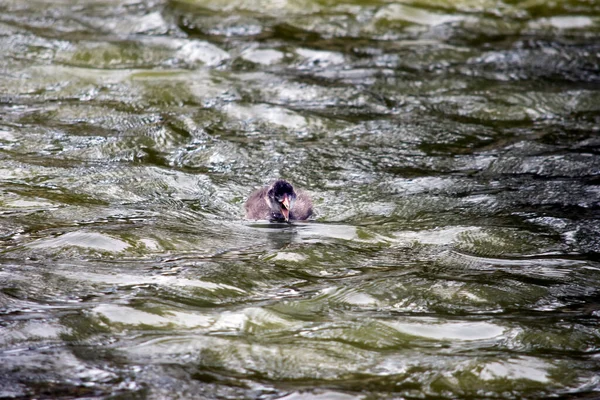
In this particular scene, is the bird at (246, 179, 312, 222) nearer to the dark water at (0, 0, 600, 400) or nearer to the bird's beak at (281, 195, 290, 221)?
the bird's beak at (281, 195, 290, 221)

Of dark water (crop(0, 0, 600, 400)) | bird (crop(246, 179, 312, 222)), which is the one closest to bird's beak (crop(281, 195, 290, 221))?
bird (crop(246, 179, 312, 222))

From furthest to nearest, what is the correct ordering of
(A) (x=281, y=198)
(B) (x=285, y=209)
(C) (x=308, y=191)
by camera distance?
(C) (x=308, y=191) → (A) (x=281, y=198) → (B) (x=285, y=209)

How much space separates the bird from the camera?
7.86 metres

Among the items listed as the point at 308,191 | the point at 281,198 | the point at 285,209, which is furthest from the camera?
the point at 308,191

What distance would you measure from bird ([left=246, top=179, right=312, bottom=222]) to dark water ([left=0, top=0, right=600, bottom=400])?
0.49 ft

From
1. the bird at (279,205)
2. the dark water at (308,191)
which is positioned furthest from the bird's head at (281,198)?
the dark water at (308,191)

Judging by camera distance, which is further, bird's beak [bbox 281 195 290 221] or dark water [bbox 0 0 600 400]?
bird's beak [bbox 281 195 290 221]

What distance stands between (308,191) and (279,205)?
1138 mm

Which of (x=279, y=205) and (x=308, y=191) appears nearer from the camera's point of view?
(x=279, y=205)

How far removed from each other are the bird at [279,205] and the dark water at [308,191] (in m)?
0.15

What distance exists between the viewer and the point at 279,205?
25.8 ft

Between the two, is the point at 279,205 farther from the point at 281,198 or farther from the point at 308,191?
the point at 308,191

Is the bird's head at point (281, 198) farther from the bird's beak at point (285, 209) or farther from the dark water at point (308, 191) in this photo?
the dark water at point (308, 191)

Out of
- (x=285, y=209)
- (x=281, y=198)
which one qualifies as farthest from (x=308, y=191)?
(x=285, y=209)
